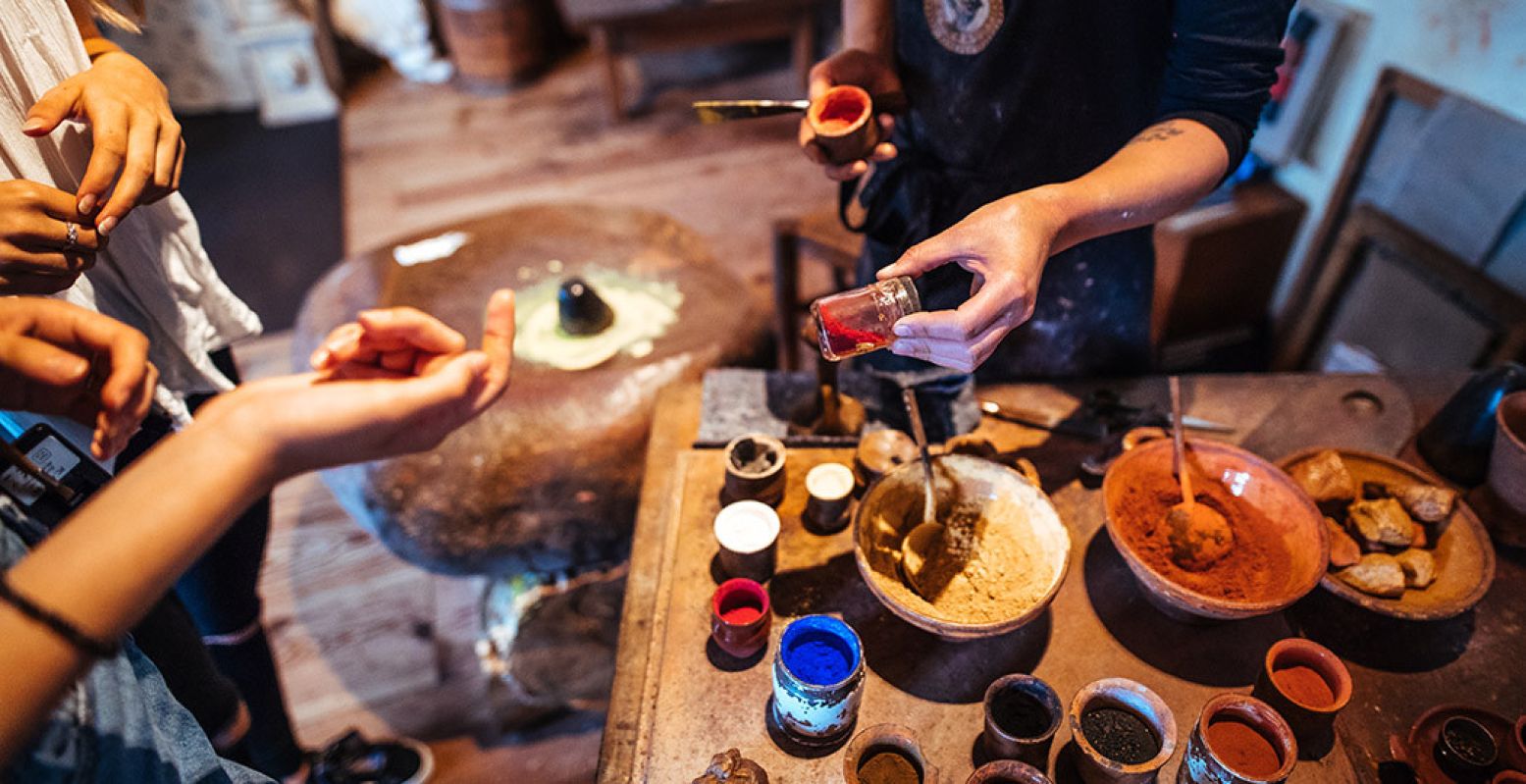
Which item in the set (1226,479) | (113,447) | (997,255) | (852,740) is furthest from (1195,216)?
(113,447)

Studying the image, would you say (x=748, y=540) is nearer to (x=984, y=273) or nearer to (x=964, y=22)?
(x=984, y=273)

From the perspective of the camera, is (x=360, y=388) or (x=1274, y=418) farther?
(x=1274, y=418)

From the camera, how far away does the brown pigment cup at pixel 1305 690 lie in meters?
1.32

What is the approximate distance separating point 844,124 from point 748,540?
0.91 metres

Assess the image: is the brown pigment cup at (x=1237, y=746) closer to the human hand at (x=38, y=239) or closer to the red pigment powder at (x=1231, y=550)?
the red pigment powder at (x=1231, y=550)

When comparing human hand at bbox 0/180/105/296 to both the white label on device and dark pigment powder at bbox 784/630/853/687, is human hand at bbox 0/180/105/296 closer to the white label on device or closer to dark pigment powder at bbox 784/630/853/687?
the white label on device

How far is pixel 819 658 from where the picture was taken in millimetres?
1404

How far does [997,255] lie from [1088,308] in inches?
30.4

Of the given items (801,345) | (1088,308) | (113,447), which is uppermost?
(113,447)

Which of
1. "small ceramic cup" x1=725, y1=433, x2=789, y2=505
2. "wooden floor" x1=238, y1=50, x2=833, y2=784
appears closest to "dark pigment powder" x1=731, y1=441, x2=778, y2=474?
"small ceramic cup" x1=725, y1=433, x2=789, y2=505

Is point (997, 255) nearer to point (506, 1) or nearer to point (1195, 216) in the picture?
point (1195, 216)

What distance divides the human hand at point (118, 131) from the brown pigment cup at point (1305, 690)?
199 centimetres

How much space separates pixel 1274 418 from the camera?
76.7 inches

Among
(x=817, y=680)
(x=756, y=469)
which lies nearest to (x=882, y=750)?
(x=817, y=680)
